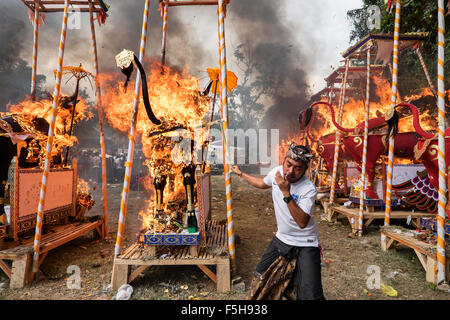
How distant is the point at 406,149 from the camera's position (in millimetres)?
7465

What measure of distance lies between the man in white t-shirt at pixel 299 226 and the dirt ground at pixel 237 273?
4.86 feet

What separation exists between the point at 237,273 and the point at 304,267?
90.8 inches

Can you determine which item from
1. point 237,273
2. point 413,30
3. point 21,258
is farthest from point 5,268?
point 413,30

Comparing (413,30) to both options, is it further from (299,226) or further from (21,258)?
(21,258)

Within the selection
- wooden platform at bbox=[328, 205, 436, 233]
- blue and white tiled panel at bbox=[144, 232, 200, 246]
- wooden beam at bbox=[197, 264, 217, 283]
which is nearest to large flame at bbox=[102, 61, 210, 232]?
blue and white tiled panel at bbox=[144, 232, 200, 246]

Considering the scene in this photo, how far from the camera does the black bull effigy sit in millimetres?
5445

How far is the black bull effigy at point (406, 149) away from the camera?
5.44 m

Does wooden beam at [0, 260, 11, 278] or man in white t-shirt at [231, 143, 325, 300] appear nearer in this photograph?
man in white t-shirt at [231, 143, 325, 300]

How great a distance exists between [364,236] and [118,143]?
23.6m

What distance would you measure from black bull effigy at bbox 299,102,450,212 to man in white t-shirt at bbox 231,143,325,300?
328 cm

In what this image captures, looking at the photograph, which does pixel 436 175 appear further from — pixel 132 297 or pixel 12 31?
pixel 12 31

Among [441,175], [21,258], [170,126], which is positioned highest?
[170,126]

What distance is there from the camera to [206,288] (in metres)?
4.19

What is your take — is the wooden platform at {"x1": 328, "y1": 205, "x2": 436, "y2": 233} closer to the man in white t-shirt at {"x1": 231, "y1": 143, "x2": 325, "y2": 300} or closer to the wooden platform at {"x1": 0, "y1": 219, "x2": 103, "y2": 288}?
the man in white t-shirt at {"x1": 231, "y1": 143, "x2": 325, "y2": 300}
